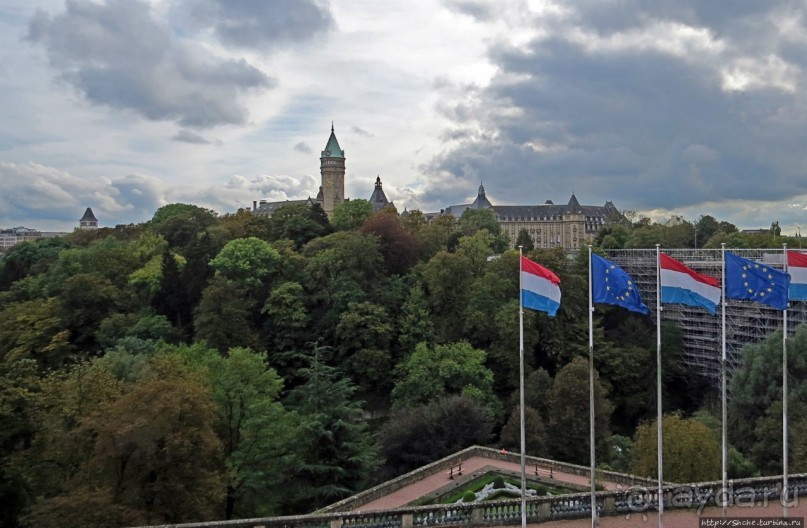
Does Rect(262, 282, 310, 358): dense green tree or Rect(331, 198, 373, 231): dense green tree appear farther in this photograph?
Rect(331, 198, 373, 231): dense green tree

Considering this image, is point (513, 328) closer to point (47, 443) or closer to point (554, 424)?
point (554, 424)

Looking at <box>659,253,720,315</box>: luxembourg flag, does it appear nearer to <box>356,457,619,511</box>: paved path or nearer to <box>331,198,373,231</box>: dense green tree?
<box>356,457,619,511</box>: paved path

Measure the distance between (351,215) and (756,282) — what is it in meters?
60.7

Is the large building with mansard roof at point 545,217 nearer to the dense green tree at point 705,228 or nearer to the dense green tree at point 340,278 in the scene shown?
the dense green tree at point 705,228

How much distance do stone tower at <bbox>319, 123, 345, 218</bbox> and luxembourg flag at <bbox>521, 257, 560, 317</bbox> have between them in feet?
360

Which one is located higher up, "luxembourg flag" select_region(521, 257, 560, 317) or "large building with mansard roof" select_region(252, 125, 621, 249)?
"large building with mansard roof" select_region(252, 125, 621, 249)

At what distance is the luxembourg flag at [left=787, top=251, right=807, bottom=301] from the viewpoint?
1681cm

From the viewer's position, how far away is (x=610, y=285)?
52.0ft

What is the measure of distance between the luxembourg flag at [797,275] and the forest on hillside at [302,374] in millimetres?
10964

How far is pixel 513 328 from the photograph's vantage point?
50094mm

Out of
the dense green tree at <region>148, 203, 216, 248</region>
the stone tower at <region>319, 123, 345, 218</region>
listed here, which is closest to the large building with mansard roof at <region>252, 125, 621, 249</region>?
the stone tower at <region>319, 123, 345, 218</region>

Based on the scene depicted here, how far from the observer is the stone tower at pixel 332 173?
12531cm

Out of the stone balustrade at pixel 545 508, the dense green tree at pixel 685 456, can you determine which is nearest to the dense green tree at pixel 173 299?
the dense green tree at pixel 685 456

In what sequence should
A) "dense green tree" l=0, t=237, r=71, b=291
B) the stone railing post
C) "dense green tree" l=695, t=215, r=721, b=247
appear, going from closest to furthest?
the stone railing post
"dense green tree" l=0, t=237, r=71, b=291
"dense green tree" l=695, t=215, r=721, b=247
